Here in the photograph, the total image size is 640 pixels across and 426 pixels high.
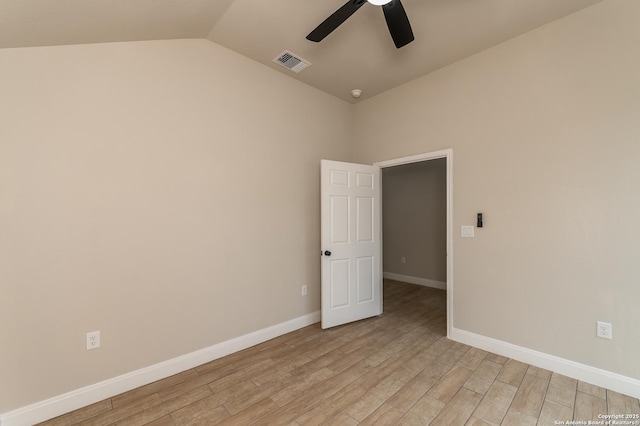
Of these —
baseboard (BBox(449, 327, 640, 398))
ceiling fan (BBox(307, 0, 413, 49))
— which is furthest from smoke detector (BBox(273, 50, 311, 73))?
baseboard (BBox(449, 327, 640, 398))

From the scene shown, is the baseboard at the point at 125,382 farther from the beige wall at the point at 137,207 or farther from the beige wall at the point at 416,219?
the beige wall at the point at 416,219

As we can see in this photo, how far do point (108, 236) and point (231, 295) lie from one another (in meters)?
1.20

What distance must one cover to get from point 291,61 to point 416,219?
3.79m

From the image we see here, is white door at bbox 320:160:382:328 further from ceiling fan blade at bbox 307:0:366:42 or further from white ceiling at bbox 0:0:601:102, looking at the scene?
ceiling fan blade at bbox 307:0:366:42

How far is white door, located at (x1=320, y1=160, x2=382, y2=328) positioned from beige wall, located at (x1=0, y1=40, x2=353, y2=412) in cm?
39

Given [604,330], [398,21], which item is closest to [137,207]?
[398,21]

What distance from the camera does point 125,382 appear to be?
2.10m

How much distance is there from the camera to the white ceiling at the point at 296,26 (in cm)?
170

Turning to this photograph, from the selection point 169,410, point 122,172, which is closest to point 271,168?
point 122,172

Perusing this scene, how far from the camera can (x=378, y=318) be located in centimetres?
355

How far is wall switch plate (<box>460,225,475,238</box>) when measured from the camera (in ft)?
9.22

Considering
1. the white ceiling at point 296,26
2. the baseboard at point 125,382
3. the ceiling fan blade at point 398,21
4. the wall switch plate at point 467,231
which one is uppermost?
the white ceiling at point 296,26

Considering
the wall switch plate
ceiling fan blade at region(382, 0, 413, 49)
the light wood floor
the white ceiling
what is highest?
the white ceiling

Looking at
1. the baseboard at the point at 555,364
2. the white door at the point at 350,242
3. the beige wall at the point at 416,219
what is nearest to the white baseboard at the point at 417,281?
the beige wall at the point at 416,219
